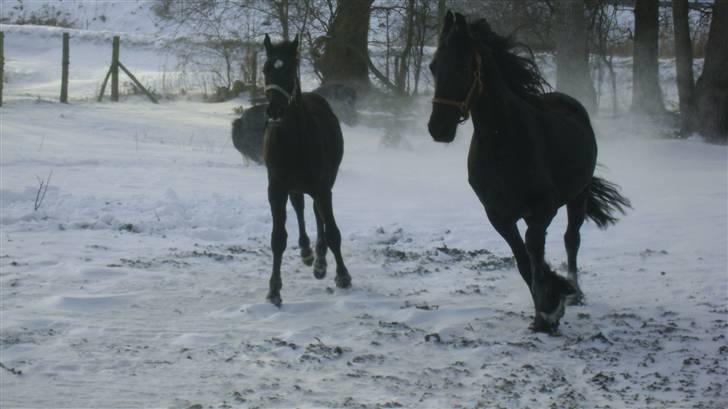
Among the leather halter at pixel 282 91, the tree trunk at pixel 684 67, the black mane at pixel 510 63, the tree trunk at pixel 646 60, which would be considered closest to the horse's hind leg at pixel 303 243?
the leather halter at pixel 282 91

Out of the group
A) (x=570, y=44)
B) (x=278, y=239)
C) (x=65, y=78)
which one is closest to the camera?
(x=278, y=239)

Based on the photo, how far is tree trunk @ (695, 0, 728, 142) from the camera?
18.4m

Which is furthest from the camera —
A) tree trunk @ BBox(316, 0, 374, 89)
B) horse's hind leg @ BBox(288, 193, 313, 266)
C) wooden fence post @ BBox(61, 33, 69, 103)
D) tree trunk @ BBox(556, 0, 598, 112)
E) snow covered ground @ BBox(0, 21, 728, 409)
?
wooden fence post @ BBox(61, 33, 69, 103)

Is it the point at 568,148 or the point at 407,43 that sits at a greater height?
the point at 407,43

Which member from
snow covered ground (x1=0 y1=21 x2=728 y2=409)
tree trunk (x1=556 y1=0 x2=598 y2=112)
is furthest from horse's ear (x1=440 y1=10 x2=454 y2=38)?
tree trunk (x1=556 y1=0 x2=598 y2=112)

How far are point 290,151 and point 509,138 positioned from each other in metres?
1.93

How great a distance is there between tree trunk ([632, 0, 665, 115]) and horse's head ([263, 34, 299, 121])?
58.8 feet

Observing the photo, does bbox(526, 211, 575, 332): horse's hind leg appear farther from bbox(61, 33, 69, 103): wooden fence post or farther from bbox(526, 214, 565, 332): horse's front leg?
bbox(61, 33, 69, 103): wooden fence post

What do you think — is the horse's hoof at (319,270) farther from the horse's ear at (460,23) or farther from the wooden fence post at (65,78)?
the wooden fence post at (65,78)

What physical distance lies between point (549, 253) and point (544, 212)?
10.2ft

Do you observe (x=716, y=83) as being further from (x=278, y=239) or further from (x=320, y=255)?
→ (x=278, y=239)

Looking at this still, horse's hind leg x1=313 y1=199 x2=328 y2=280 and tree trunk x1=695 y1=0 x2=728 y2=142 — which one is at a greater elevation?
tree trunk x1=695 y1=0 x2=728 y2=142

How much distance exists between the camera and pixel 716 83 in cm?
1858

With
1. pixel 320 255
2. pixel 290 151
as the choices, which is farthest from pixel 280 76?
pixel 320 255
